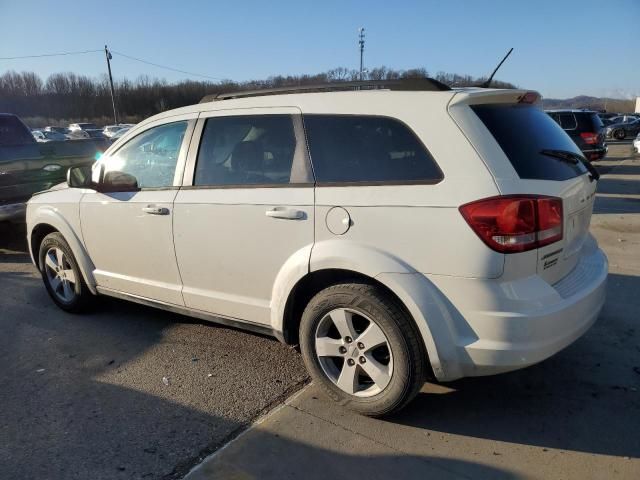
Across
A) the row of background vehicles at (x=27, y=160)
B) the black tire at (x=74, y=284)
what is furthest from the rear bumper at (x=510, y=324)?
the row of background vehicles at (x=27, y=160)

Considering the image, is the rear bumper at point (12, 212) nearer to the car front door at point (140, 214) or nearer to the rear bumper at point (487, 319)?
the car front door at point (140, 214)

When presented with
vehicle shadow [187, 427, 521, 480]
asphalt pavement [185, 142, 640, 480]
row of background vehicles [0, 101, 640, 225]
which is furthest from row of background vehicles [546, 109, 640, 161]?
vehicle shadow [187, 427, 521, 480]

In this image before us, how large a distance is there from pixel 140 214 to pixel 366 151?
72.8 inches

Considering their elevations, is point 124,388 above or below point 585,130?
below

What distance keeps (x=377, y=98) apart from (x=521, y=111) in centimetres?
86

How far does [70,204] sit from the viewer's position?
14.1ft

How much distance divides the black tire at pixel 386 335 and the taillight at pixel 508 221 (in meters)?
0.61

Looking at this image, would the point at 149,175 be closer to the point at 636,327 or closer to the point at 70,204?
the point at 70,204

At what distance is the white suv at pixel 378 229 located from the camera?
8.02 feet

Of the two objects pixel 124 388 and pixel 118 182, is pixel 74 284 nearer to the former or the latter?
pixel 118 182

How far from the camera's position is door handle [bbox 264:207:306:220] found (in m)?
2.90

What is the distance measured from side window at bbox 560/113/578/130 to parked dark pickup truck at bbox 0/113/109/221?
12325 millimetres

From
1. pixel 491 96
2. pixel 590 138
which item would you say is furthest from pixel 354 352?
pixel 590 138

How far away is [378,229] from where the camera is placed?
2.63 meters
